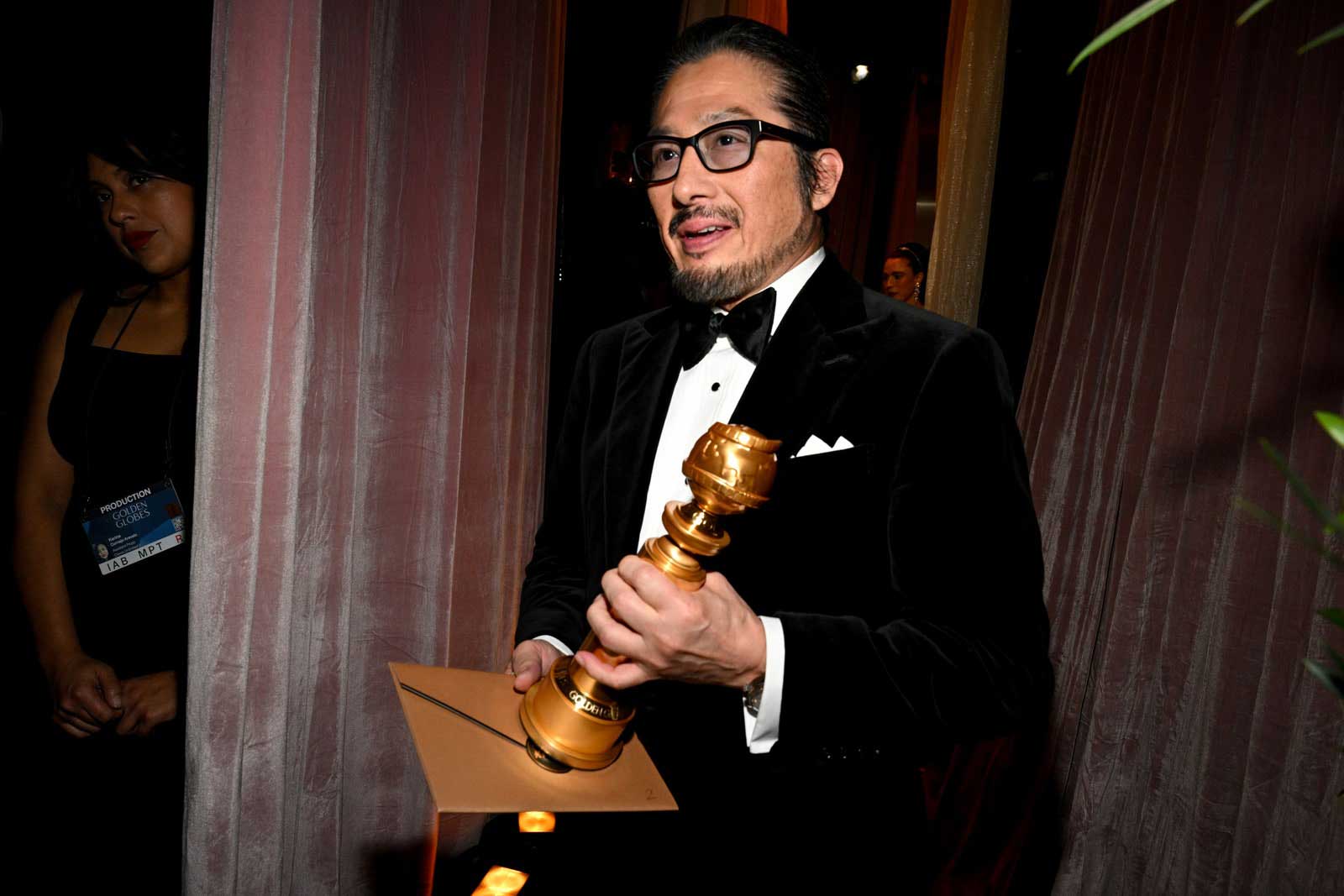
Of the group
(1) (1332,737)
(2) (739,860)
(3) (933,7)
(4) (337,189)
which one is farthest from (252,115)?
(3) (933,7)

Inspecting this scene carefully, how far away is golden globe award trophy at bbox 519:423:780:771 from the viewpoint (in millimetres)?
832

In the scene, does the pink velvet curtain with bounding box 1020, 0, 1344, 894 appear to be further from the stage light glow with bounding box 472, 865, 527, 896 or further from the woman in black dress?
the woman in black dress

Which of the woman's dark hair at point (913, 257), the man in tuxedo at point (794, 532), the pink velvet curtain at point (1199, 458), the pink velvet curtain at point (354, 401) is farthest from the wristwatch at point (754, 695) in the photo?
the woman's dark hair at point (913, 257)

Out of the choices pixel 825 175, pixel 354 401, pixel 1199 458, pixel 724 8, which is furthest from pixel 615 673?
pixel 724 8

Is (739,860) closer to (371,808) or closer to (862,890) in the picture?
(862,890)

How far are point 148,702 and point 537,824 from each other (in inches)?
36.5

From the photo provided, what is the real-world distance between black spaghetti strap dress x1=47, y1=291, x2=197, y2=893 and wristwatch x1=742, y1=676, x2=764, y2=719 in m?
1.26

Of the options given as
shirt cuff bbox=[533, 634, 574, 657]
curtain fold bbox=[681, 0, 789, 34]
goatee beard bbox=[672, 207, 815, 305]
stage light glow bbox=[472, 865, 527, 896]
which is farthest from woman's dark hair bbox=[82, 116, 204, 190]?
curtain fold bbox=[681, 0, 789, 34]

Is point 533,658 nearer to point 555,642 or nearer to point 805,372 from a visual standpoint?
point 555,642

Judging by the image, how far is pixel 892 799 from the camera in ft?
4.20

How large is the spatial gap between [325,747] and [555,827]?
0.74 metres

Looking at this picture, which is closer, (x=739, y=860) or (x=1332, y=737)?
(x=739, y=860)

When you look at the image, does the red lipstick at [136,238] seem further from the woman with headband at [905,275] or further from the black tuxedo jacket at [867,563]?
the woman with headband at [905,275]

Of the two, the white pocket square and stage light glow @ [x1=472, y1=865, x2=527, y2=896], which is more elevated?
the white pocket square
